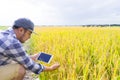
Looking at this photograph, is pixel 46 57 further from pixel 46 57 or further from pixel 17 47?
pixel 17 47

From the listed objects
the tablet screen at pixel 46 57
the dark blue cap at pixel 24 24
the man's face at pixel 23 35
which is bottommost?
the tablet screen at pixel 46 57

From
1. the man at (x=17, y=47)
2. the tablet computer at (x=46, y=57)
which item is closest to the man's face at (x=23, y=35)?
the man at (x=17, y=47)

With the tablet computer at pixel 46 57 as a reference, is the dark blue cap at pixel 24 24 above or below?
above

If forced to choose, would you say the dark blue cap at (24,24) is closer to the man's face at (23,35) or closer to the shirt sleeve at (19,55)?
the man's face at (23,35)

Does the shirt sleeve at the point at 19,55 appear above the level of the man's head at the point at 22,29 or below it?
below

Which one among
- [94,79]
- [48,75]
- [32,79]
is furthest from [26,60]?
[32,79]

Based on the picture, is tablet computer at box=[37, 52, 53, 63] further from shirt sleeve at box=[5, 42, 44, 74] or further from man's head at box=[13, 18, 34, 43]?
man's head at box=[13, 18, 34, 43]

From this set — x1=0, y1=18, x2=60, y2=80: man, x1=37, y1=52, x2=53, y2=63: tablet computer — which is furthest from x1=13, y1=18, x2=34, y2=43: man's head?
x1=37, y1=52, x2=53, y2=63: tablet computer

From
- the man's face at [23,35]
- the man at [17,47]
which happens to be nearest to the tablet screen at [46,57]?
the man at [17,47]

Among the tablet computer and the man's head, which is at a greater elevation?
the man's head

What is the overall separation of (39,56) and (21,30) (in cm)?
57

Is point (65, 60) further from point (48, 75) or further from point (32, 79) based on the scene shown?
point (32, 79)

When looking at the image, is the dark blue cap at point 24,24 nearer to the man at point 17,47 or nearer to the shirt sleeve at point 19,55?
the man at point 17,47

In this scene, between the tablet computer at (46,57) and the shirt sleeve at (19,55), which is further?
the tablet computer at (46,57)
